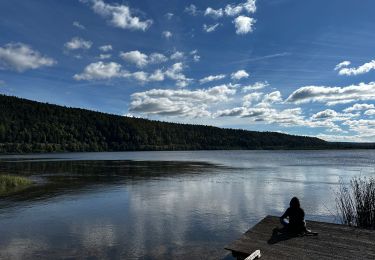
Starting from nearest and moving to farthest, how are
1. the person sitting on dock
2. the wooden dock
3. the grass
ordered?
1. the wooden dock
2. the person sitting on dock
3. the grass

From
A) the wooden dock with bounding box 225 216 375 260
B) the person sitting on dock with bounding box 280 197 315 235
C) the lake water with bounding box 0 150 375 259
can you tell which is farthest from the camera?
the lake water with bounding box 0 150 375 259

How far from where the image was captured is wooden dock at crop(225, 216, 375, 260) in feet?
50.3

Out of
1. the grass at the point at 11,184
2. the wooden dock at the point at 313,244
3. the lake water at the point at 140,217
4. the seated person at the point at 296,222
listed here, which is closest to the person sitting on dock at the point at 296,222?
the seated person at the point at 296,222

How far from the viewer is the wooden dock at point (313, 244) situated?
15320mm

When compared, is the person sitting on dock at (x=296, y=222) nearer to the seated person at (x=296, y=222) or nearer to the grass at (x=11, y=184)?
the seated person at (x=296, y=222)

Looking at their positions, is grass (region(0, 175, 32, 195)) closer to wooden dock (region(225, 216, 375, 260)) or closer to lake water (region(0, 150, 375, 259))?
lake water (region(0, 150, 375, 259))

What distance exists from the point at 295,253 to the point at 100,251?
1043 cm

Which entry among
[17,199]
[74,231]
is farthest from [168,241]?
[17,199]

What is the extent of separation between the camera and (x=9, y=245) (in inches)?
845

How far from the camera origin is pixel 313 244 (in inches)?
646

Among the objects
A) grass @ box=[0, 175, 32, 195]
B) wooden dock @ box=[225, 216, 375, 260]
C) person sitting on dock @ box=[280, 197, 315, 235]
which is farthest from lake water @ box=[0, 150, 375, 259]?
person sitting on dock @ box=[280, 197, 315, 235]

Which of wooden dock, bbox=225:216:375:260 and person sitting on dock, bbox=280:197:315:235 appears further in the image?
person sitting on dock, bbox=280:197:315:235

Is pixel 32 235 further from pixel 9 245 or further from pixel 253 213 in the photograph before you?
pixel 253 213

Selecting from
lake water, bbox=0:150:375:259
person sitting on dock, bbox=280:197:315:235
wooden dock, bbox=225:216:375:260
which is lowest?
lake water, bbox=0:150:375:259
